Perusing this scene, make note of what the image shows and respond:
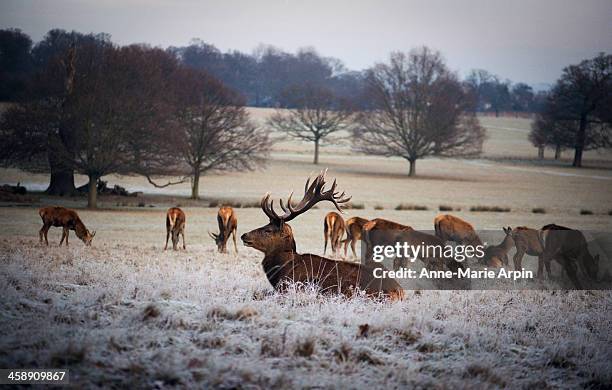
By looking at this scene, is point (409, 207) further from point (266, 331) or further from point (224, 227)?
point (266, 331)

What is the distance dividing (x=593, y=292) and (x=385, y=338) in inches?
213

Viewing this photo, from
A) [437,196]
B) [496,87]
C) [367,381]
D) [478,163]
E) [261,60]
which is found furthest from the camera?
[496,87]

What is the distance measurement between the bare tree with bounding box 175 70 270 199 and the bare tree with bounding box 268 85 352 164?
27252 mm

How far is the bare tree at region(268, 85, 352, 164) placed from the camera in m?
78.6

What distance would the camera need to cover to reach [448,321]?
7.94 metres

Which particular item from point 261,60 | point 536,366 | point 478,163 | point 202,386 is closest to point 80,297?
point 202,386

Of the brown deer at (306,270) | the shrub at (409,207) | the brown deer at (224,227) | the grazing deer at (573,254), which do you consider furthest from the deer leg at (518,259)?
the shrub at (409,207)

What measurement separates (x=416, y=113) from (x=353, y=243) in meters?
50.0

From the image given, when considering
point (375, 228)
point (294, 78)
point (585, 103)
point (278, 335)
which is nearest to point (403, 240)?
point (375, 228)

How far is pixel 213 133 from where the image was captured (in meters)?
45.9

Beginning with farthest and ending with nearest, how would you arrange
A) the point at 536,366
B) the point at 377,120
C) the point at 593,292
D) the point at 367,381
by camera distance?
1. the point at 377,120
2. the point at 593,292
3. the point at 536,366
4. the point at 367,381

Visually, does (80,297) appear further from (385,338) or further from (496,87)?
(496,87)

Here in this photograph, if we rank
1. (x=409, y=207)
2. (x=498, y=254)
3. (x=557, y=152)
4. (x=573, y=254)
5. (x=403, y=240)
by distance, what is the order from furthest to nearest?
(x=557, y=152)
(x=409, y=207)
(x=498, y=254)
(x=403, y=240)
(x=573, y=254)

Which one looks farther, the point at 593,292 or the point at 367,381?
the point at 593,292
